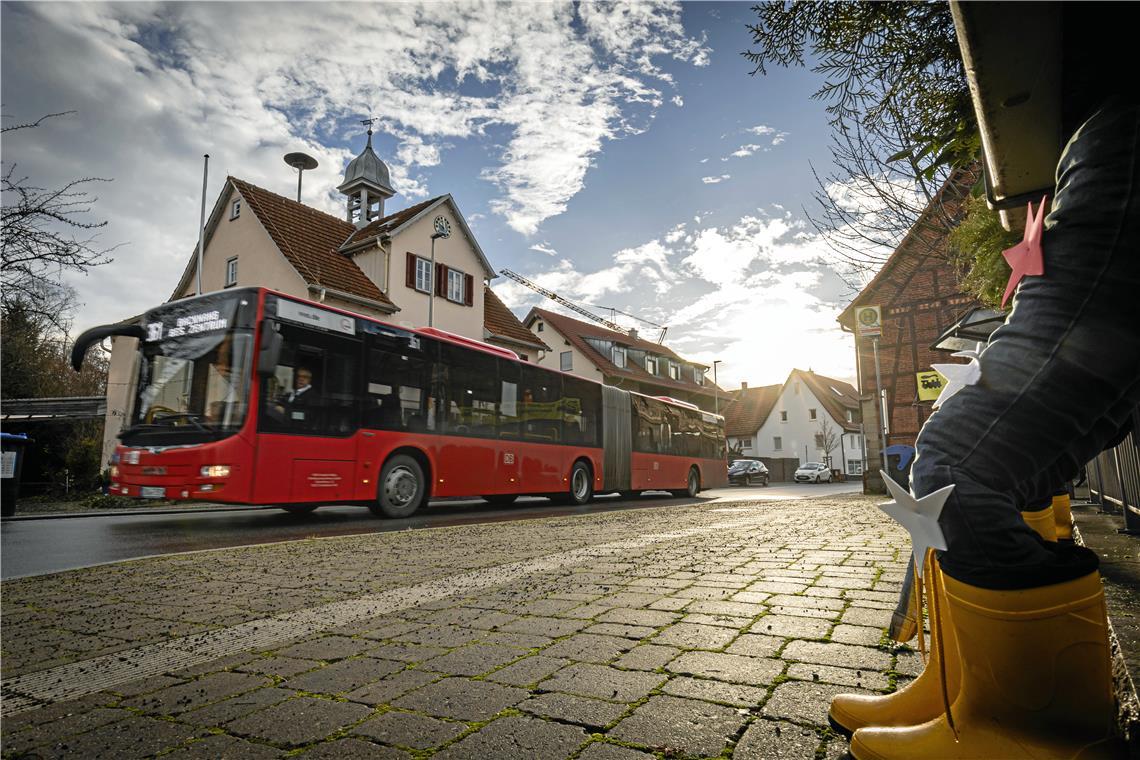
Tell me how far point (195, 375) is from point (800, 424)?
56.9 metres

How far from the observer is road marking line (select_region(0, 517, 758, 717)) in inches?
89.7

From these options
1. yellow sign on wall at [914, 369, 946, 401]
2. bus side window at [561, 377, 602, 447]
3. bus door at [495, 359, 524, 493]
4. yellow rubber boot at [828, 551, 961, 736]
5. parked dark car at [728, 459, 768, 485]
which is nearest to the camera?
yellow rubber boot at [828, 551, 961, 736]

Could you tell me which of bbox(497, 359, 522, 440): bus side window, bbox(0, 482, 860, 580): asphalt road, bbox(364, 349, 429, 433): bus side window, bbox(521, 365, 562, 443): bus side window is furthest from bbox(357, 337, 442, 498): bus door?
bbox(521, 365, 562, 443): bus side window

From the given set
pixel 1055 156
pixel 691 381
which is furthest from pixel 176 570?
pixel 691 381

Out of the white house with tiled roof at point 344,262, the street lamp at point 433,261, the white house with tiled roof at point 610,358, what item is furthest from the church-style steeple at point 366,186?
the white house with tiled roof at point 610,358

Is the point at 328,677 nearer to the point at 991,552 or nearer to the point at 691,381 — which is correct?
the point at 991,552

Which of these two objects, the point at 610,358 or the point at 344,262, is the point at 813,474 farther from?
the point at 344,262

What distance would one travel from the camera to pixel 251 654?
8.50ft

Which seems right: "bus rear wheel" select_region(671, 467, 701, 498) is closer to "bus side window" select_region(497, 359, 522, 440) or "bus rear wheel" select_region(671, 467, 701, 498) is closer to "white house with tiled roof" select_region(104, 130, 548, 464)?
"bus side window" select_region(497, 359, 522, 440)

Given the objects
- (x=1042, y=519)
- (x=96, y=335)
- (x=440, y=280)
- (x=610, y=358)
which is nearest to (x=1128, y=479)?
(x=1042, y=519)

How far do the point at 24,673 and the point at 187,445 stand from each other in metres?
6.46

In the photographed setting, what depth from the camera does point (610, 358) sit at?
45625 millimetres

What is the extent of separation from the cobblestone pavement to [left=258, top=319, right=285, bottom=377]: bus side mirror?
13.0 feet

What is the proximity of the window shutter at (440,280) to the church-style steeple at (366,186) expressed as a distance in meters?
6.03
